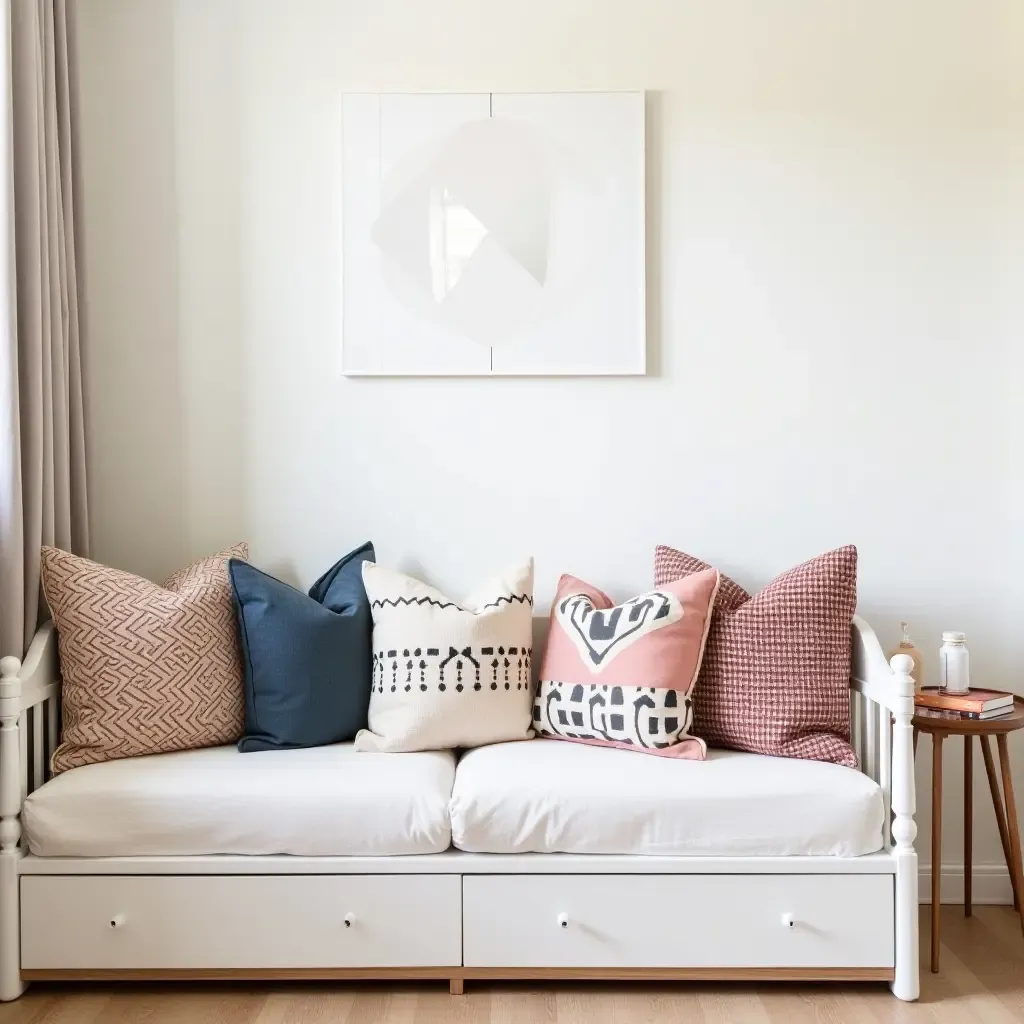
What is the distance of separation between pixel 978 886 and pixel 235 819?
1.80m

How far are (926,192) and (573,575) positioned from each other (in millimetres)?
1280

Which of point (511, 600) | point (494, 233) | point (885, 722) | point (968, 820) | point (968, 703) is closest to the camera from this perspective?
point (885, 722)

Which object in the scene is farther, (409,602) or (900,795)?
(409,602)

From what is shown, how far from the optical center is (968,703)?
2180mm

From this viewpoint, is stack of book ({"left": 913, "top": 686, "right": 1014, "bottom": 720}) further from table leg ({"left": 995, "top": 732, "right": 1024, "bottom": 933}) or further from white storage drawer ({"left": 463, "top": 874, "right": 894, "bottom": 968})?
white storage drawer ({"left": 463, "top": 874, "right": 894, "bottom": 968})

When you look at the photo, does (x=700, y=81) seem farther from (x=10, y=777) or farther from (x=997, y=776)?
(x=10, y=777)

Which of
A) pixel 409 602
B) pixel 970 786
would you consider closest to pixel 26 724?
pixel 409 602

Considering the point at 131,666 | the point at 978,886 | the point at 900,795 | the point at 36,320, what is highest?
the point at 36,320

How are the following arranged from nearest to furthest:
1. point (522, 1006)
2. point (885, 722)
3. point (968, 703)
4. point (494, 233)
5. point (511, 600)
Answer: point (522, 1006) → point (885, 722) → point (968, 703) → point (511, 600) → point (494, 233)

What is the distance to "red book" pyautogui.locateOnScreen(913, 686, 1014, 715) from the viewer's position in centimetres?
217

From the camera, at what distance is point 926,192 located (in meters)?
2.51

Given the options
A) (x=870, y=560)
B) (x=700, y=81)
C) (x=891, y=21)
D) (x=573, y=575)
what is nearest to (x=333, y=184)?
(x=700, y=81)

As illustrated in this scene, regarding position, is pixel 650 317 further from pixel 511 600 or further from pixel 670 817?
pixel 670 817

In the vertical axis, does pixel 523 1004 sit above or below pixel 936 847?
below
